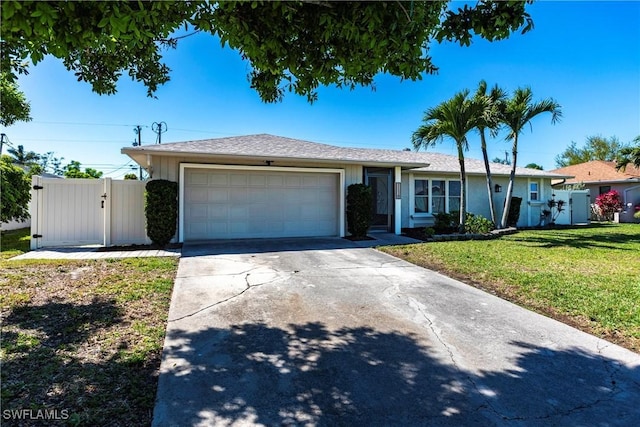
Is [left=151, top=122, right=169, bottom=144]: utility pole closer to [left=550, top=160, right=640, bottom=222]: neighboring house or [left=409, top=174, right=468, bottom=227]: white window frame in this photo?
[left=409, top=174, right=468, bottom=227]: white window frame

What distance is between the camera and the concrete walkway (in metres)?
7.52

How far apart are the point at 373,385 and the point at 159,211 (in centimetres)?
802

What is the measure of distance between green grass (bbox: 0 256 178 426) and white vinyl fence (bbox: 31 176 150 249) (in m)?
3.30

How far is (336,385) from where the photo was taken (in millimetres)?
2664

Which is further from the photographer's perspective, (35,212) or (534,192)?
(534,192)

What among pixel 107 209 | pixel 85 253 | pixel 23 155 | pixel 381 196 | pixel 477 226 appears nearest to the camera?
pixel 85 253

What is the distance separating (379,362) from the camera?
9.96 feet

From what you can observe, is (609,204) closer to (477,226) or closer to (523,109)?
(523,109)

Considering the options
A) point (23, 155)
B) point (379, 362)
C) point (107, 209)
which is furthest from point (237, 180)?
point (23, 155)

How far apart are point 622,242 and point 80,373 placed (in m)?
14.2

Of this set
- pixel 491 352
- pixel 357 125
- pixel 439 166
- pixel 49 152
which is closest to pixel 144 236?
pixel 491 352

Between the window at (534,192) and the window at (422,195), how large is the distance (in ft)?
21.0

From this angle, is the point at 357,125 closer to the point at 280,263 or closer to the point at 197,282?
the point at 280,263

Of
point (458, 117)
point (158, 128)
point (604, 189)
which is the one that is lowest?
point (604, 189)
